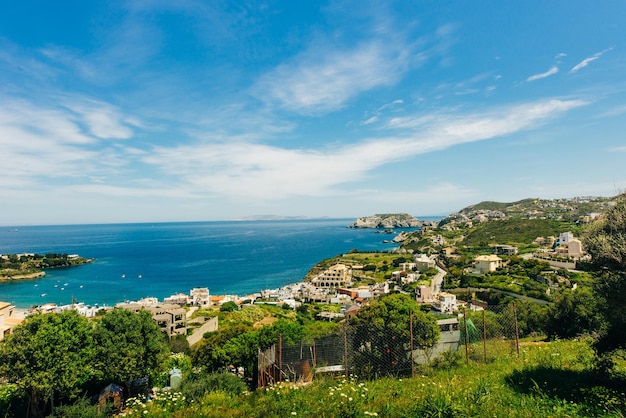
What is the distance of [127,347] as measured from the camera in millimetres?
12969

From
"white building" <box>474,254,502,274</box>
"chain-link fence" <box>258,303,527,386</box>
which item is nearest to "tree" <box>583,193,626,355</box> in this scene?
"chain-link fence" <box>258,303,527,386</box>

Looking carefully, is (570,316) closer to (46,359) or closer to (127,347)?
(127,347)

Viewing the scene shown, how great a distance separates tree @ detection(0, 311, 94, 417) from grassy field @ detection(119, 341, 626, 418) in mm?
7626

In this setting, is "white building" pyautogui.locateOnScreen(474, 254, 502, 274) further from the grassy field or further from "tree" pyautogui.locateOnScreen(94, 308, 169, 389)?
the grassy field

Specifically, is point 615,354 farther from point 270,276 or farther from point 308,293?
point 270,276

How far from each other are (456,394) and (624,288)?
9.70 feet

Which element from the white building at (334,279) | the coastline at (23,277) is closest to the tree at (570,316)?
the white building at (334,279)

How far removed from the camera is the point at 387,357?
9.97m

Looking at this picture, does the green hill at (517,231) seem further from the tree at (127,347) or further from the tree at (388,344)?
the tree at (127,347)

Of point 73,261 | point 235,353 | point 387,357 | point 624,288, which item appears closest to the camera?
point 624,288

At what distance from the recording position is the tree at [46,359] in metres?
10.5

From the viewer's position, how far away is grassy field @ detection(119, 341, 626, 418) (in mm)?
4031

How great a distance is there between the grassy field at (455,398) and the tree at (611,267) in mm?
532

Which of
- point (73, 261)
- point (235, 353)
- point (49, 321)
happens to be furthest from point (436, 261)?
point (73, 261)
